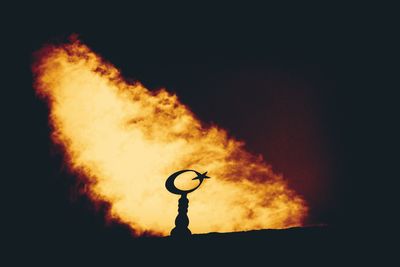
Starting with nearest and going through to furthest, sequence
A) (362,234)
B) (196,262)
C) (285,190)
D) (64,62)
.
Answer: (362,234) < (196,262) < (285,190) < (64,62)

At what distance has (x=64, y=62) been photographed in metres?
7.80

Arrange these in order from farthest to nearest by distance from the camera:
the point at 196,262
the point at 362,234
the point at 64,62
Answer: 1. the point at 64,62
2. the point at 196,262
3. the point at 362,234

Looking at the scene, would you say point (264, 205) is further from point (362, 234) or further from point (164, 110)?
point (362, 234)

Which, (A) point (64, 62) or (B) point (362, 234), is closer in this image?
(B) point (362, 234)

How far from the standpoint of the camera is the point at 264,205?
7324mm

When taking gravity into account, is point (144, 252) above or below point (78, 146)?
below

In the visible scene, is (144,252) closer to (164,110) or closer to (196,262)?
(196,262)

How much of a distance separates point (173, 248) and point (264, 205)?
2.85 meters

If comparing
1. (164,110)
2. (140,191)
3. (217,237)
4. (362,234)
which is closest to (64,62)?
(164,110)

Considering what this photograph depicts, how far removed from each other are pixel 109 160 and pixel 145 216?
1.30m

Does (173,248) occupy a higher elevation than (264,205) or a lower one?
lower

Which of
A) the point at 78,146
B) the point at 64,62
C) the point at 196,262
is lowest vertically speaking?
the point at 196,262

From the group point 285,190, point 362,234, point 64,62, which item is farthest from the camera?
point 64,62

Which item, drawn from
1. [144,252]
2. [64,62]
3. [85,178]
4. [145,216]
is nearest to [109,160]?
[85,178]
